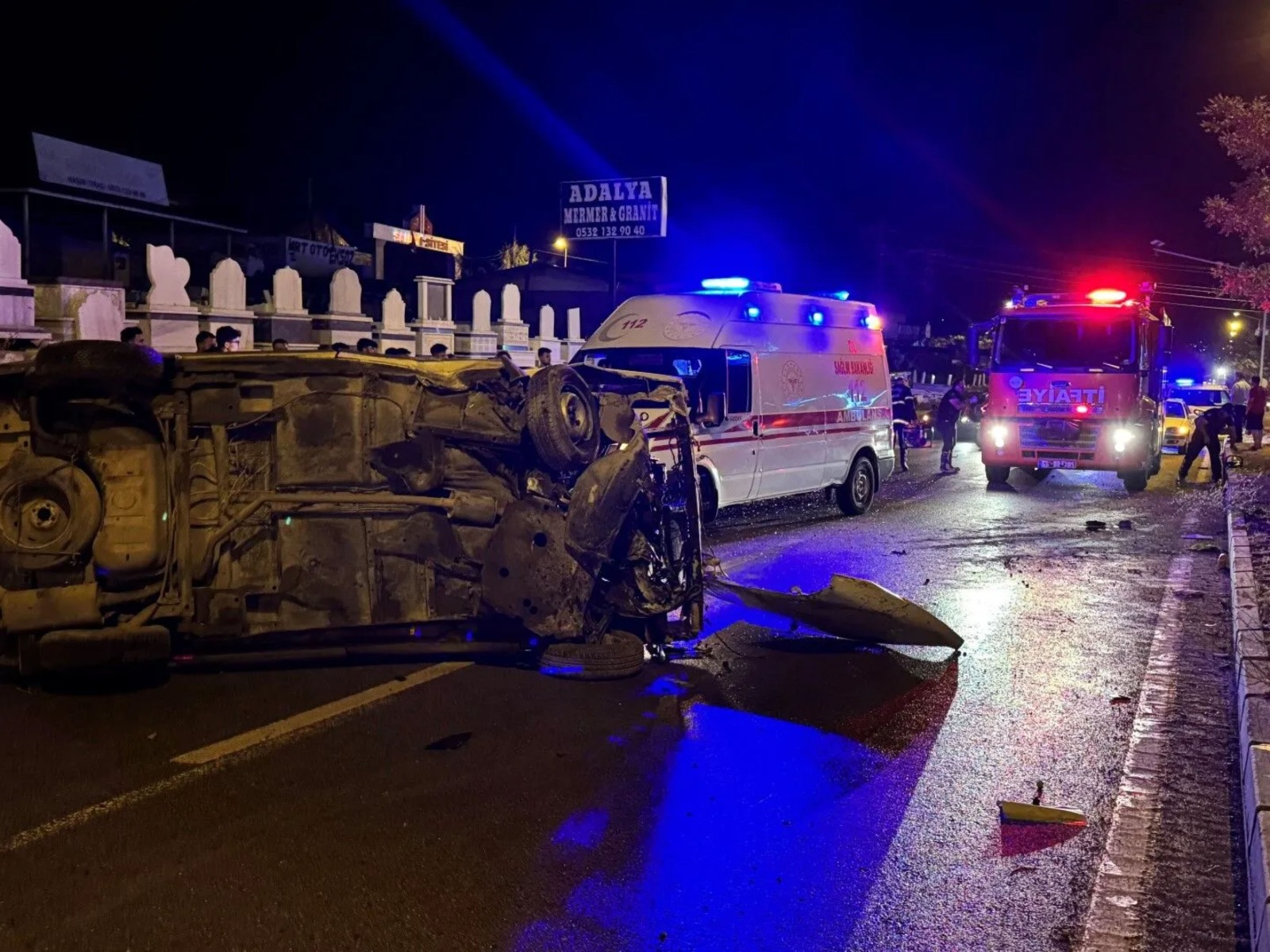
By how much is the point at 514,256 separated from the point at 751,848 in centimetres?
4103

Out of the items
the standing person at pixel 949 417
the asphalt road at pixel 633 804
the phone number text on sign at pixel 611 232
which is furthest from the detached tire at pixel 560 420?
the phone number text on sign at pixel 611 232

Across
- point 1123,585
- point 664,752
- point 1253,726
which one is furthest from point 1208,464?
point 664,752

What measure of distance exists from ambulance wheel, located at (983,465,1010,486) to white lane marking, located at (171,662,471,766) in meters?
13.0

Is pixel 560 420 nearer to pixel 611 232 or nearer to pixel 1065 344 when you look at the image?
pixel 1065 344

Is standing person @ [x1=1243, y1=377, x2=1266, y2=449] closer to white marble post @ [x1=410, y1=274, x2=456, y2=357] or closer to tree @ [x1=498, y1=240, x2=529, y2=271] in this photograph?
white marble post @ [x1=410, y1=274, x2=456, y2=357]

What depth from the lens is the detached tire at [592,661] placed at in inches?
245

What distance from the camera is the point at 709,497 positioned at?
11.2 metres

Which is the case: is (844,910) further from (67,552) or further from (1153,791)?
(67,552)

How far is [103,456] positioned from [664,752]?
10.6ft

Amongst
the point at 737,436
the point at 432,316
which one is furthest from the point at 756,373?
the point at 432,316

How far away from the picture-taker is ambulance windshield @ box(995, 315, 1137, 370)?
650 inches

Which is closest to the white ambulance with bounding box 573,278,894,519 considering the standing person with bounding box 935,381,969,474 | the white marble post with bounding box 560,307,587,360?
the standing person with bounding box 935,381,969,474

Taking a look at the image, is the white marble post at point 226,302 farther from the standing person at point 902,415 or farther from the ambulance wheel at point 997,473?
the ambulance wheel at point 997,473

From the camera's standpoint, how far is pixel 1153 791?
16.5 ft
